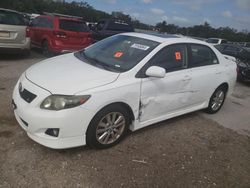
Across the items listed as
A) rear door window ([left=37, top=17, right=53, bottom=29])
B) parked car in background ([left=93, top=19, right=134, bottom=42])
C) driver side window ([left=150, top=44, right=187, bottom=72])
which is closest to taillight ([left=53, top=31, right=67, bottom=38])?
rear door window ([left=37, top=17, right=53, bottom=29])

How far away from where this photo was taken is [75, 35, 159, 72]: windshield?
13.0ft

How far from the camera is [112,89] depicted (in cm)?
348

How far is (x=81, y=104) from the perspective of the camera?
3230 mm

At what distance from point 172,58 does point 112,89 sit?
138 centimetres

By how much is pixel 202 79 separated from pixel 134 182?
2462 millimetres

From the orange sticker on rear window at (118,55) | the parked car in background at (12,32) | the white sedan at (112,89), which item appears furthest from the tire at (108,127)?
the parked car in background at (12,32)

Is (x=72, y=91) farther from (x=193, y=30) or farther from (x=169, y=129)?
(x=193, y=30)

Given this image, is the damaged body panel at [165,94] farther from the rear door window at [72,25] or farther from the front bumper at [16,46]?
the rear door window at [72,25]

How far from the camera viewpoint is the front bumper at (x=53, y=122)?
317 centimetres

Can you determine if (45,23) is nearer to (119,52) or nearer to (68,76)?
(119,52)

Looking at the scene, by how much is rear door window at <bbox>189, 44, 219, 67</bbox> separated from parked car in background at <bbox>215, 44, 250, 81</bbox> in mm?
4700

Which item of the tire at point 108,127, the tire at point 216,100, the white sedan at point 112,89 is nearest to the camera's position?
the white sedan at point 112,89

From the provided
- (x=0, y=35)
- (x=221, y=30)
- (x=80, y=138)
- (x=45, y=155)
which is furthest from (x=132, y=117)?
(x=221, y=30)

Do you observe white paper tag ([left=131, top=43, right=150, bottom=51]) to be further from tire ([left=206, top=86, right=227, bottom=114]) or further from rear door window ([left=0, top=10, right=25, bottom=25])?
rear door window ([left=0, top=10, right=25, bottom=25])
